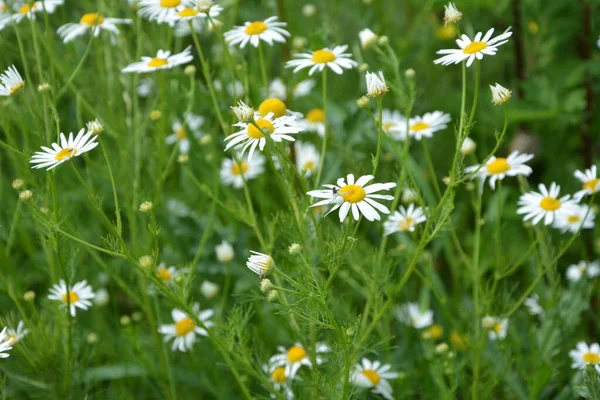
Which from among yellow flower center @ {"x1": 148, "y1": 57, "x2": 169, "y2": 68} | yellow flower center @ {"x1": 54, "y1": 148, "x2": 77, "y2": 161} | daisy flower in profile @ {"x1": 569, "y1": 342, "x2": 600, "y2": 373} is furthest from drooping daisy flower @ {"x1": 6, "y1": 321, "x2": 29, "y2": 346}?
daisy flower in profile @ {"x1": 569, "y1": 342, "x2": 600, "y2": 373}

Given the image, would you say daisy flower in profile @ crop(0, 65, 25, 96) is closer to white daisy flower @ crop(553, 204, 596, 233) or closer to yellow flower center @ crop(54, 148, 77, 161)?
yellow flower center @ crop(54, 148, 77, 161)

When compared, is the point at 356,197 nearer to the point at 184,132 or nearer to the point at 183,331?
the point at 183,331

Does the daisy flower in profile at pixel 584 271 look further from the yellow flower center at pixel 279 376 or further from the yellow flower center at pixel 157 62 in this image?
the yellow flower center at pixel 157 62

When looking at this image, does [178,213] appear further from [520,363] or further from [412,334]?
[520,363]

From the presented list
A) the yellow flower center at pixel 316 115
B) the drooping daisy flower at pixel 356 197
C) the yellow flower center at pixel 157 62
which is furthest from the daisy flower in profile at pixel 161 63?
the yellow flower center at pixel 316 115

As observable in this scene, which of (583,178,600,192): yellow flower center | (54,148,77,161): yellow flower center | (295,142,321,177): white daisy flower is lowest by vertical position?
(295,142,321,177): white daisy flower

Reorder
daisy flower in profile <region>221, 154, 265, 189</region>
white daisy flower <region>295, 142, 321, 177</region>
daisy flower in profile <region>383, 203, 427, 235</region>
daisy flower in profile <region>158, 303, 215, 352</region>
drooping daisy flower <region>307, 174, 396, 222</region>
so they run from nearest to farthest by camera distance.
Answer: drooping daisy flower <region>307, 174, 396, 222</region> < daisy flower in profile <region>383, 203, 427, 235</region> < daisy flower in profile <region>158, 303, 215, 352</region> < daisy flower in profile <region>221, 154, 265, 189</region> < white daisy flower <region>295, 142, 321, 177</region>
